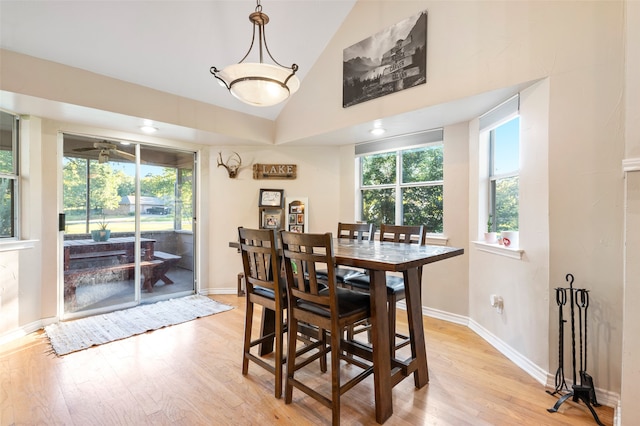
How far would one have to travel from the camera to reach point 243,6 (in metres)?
2.93

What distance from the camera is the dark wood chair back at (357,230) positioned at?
2.92m

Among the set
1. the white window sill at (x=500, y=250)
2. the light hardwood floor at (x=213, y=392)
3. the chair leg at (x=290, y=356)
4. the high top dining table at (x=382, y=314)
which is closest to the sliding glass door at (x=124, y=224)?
the light hardwood floor at (x=213, y=392)

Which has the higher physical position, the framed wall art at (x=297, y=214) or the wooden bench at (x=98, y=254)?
the framed wall art at (x=297, y=214)

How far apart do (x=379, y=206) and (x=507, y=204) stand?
1.64 meters

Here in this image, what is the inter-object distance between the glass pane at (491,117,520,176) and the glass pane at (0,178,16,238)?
5005mm

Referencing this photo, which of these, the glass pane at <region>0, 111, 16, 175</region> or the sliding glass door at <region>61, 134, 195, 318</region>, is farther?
the sliding glass door at <region>61, 134, 195, 318</region>

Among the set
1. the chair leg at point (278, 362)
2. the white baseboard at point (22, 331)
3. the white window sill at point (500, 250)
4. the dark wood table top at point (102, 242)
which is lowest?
the white baseboard at point (22, 331)

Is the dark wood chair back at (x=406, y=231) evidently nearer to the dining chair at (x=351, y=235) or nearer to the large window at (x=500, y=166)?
the dining chair at (x=351, y=235)

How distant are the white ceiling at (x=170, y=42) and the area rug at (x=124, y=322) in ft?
7.47

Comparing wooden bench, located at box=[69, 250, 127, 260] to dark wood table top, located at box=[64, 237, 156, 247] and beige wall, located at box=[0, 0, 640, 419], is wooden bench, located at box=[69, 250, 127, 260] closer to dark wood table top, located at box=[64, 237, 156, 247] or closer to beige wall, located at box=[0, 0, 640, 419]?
dark wood table top, located at box=[64, 237, 156, 247]

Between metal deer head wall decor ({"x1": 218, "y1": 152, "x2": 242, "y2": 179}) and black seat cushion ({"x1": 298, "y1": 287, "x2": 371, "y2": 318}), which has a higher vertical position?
metal deer head wall decor ({"x1": 218, "y1": 152, "x2": 242, "y2": 179})

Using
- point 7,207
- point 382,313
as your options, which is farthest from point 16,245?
point 382,313

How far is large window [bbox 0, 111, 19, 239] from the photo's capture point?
9.59 feet

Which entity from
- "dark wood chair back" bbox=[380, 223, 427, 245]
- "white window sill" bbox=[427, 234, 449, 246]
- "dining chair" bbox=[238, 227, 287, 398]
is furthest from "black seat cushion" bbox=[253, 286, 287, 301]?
"white window sill" bbox=[427, 234, 449, 246]
